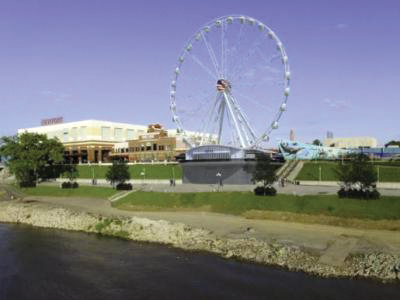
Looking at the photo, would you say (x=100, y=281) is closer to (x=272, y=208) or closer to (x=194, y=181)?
(x=272, y=208)

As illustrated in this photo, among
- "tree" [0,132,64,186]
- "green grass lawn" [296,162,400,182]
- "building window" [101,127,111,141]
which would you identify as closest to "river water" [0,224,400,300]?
"green grass lawn" [296,162,400,182]

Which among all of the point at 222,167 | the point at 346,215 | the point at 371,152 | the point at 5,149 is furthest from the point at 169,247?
the point at 371,152

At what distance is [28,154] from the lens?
109m

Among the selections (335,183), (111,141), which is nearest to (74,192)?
(335,183)

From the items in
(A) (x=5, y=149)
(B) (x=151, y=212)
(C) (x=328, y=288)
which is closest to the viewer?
(C) (x=328, y=288)

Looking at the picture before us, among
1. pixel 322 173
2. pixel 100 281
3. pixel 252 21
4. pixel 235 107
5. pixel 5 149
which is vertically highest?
pixel 252 21

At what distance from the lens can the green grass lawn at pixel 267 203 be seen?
51031mm

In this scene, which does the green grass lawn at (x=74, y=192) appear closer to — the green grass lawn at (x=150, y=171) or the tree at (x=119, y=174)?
the tree at (x=119, y=174)

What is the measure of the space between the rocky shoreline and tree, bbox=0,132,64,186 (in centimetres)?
3461

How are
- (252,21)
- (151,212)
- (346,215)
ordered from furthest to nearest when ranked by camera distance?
(252,21) < (151,212) < (346,215)

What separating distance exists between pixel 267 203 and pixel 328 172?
33.1m

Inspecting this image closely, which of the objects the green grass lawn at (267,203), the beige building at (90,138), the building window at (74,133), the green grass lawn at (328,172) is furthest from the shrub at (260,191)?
the building window at (74,133)

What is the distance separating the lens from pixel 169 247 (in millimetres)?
46375

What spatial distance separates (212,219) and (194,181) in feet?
132
